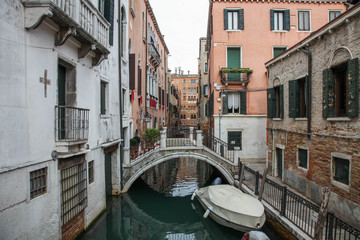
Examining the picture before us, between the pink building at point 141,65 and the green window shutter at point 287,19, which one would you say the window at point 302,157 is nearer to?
the pink building at point 141,65

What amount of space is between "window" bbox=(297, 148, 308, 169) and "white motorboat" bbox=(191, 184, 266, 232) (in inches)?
98.9

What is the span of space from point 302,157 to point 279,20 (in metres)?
10.5

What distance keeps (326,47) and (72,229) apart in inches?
363

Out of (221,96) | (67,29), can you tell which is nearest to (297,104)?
(221,96)

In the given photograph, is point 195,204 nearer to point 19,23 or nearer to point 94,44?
point 94,44

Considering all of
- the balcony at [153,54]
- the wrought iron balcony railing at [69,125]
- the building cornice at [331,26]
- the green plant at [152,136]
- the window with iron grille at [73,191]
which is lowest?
the window with iron grille at [73,191]

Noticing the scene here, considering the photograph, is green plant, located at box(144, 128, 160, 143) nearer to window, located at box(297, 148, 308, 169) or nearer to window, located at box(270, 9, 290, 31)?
window, located at box(297, 148, 308, 169)

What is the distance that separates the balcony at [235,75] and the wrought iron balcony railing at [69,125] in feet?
35.2

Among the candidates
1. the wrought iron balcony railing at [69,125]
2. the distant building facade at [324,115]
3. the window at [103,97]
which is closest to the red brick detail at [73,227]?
the wrought iron balcony railing at [69,125]

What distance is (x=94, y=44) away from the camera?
715cm

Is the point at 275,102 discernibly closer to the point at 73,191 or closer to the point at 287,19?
the point at 287,19

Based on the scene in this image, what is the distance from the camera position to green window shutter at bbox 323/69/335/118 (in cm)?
800

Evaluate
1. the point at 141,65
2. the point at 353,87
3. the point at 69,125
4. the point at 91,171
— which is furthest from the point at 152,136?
the point at 353,87

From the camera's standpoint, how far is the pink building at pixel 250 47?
647 inches
